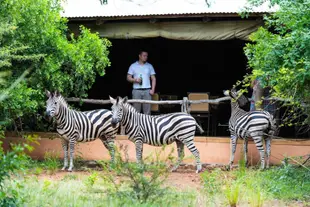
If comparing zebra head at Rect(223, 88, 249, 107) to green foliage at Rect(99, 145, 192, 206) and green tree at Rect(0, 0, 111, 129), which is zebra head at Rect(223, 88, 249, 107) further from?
green foliage at Rect(99, 145, 192, 206)

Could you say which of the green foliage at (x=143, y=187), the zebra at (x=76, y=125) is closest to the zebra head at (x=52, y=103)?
the zebra at (x=76, y=125)

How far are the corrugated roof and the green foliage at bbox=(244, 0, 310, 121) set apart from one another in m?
3.00

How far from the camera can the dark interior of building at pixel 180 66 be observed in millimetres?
16906

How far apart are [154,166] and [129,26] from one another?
6.20m

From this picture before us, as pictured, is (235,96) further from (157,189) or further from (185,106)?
(157,189)

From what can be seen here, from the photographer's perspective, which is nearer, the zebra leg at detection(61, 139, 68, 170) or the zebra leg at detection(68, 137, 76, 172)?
the zebra leg at detection(68, 137, 76, 172)

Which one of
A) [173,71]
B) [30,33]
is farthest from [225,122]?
[30,33]

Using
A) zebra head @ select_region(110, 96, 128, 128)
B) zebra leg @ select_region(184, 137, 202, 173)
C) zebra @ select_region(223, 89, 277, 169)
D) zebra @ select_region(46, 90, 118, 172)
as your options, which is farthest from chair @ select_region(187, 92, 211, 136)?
zebra head @ select_region(110, 96, 128, 128)

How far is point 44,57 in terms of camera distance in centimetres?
1071

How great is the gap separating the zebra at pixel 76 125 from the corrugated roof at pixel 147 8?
84.5 inches

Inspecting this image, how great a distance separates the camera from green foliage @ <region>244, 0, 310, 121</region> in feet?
24.6

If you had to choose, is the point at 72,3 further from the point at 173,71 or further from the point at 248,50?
the point at 248,50

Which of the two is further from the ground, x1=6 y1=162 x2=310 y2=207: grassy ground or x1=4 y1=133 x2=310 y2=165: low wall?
x1=4 y1=133 x2=310 y2=165: low wall

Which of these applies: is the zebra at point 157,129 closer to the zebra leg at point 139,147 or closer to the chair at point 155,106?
the zebra leg at point 139,147
